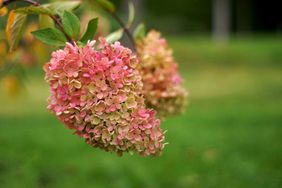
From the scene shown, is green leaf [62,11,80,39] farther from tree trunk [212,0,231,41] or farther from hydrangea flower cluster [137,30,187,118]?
tree trunk [212,0,231,41]

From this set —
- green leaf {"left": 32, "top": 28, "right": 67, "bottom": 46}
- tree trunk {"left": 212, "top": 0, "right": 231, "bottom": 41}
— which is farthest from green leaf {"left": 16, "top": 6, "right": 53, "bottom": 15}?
tree trunk {"left": 212, "top": 0, "right": 231, "bottom": 41}

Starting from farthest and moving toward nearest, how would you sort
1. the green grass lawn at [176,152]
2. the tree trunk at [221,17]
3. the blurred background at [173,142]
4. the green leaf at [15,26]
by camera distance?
1. the tree trunk at [221,17]
2. the green grass lawn at [176,152]
3. the blurred background at [173,142]
4. the green leaf at [15,26]

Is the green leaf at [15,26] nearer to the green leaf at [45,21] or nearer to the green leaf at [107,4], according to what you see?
the green leaf at [45,21]

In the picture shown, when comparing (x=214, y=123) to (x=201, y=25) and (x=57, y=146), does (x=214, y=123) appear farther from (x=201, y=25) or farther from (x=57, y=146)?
(x=201, y=25)

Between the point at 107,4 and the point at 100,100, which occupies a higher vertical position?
the point at 107,4

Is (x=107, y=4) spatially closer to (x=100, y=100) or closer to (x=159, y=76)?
(x=159, y=76)

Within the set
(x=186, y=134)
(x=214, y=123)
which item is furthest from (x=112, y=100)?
(x=214, y=123)

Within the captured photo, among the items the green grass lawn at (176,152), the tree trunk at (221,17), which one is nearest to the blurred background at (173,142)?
the green grass lawn at (176,152)

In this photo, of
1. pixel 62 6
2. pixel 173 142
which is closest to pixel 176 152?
pixel 173 142
